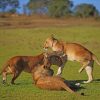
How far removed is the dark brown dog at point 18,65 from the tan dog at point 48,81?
22.7 inches

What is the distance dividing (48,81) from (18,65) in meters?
1.60

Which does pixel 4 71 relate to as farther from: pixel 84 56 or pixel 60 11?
pixel 60 11

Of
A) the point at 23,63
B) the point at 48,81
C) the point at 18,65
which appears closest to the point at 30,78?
the point at 23,63

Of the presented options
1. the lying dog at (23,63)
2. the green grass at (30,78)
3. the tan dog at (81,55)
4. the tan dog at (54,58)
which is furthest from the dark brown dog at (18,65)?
the tan dog at (81,55)

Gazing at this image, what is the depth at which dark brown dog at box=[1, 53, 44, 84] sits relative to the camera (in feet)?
38.9

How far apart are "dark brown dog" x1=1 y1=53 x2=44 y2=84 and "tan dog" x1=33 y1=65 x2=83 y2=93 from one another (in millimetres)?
578

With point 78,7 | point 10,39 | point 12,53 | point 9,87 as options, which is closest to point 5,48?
point 12,53

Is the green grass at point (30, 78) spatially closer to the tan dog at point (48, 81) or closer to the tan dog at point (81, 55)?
the tan dog at point (48, 81)

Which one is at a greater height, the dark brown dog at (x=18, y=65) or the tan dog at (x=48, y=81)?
the dark brown dog at (x=18, y=65)

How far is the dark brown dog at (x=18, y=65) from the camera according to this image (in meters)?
11.9

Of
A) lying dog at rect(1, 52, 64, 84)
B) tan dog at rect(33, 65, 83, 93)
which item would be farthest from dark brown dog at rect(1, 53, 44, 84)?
tan dog at rect(33, 65, 83, 93)

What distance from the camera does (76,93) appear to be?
10.1m

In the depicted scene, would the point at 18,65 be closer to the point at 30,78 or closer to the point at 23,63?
the point at 23,63

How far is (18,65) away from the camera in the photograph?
1192 cm
